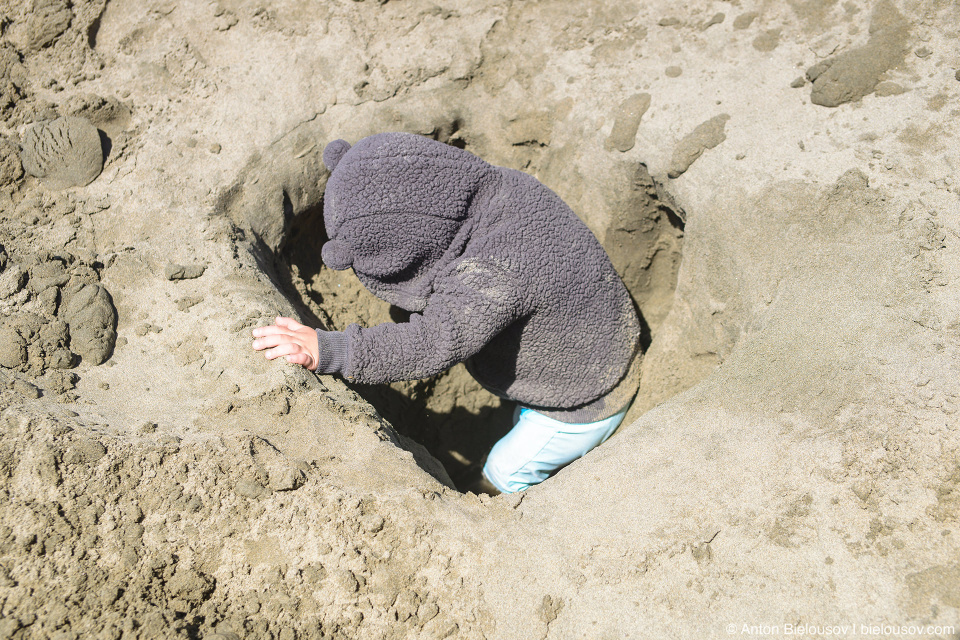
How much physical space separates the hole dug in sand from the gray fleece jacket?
528 millimetres

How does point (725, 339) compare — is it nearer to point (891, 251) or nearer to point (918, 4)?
point (891, 251)

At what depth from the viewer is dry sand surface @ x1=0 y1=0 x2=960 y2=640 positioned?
1.33m

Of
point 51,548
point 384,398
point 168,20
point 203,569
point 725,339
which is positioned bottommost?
point 384,398

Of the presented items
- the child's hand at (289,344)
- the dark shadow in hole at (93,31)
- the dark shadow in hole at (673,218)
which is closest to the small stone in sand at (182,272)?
the child's hand at (289,344)

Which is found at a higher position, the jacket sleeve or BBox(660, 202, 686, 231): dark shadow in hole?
the jacket sleeve

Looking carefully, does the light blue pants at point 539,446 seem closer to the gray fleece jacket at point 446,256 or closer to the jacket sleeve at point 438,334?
the gray fleece jacket at point 446,256

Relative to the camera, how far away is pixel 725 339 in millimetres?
2084

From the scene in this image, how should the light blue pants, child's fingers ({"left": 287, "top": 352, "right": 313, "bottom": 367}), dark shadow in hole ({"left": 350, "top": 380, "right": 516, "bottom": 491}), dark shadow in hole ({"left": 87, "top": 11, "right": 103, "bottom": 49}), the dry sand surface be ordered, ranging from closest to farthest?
the dry sand surface
child's fingers ({"left": 287, "top": 352, "right": 313, "bottom": 367})
the light blue pants
dark shadow in hole ({"left": 87, "top": 11, "right": 103, "bottom": 49})
dark shadow in hole ({"left": 350, "top": 380, "right": 516, "bottom": 491})

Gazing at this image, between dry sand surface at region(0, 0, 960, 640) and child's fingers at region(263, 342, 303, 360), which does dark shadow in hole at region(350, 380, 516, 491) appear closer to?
dry sand surface at region(0, 0, 960, 640)

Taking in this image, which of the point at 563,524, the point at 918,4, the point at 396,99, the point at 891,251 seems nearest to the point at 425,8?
the point at 396,99

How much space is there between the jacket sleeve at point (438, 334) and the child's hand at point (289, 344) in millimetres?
39

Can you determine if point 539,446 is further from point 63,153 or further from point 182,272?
point 63,153

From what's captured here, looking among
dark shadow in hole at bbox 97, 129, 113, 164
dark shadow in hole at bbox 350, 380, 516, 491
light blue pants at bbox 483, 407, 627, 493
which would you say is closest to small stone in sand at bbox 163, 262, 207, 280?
dark shadow in hole at bbox 97, 129, 113, 164

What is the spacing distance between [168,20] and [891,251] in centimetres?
252
